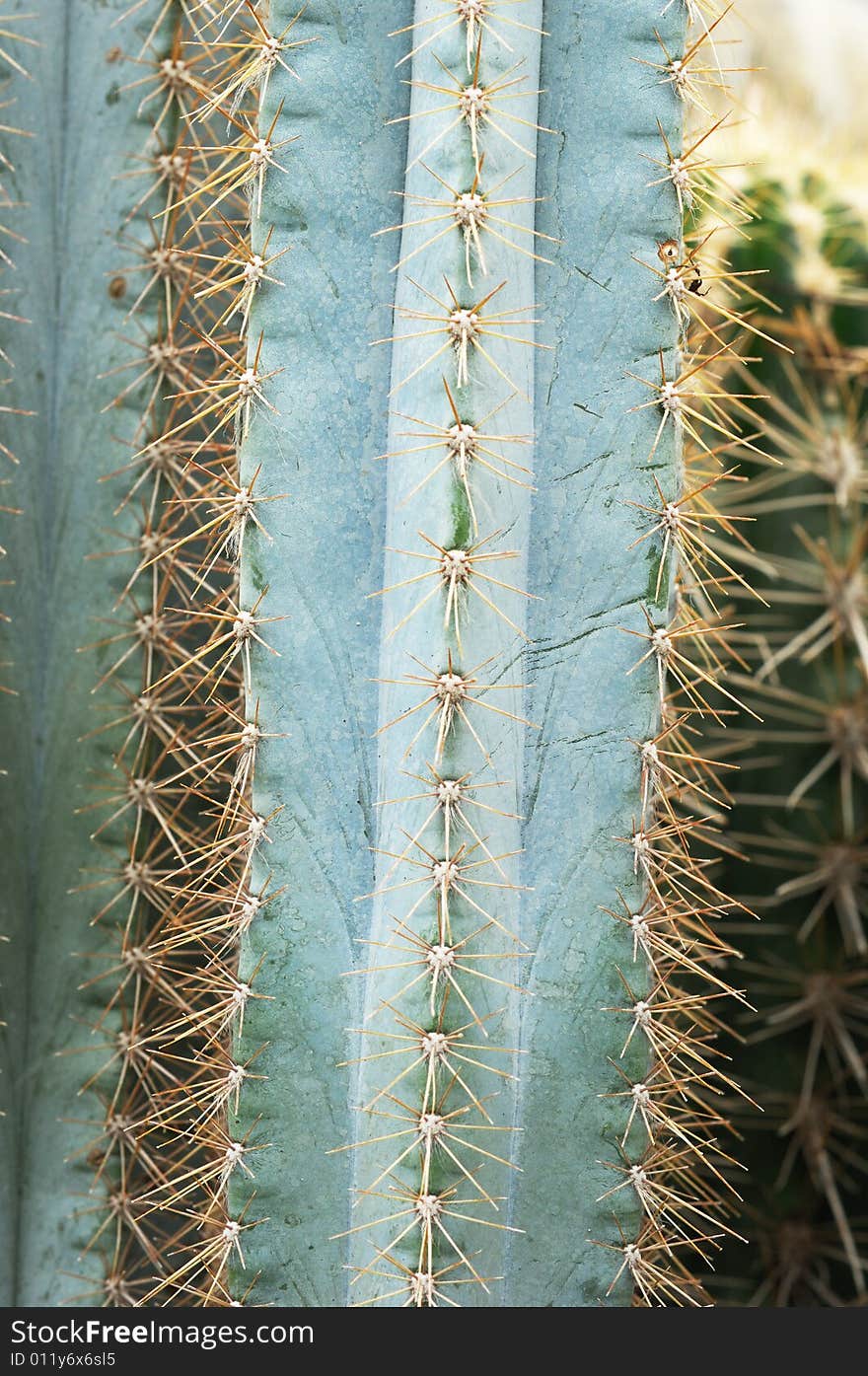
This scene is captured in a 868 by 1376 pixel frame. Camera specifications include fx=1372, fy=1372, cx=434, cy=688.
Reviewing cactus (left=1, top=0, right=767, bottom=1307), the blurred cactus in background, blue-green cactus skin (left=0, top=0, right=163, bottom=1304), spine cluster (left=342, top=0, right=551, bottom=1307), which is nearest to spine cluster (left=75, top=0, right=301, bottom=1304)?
blue-green cactus skin (left=0, top=0, right=163, bottom=1304)

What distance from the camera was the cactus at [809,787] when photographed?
1.80 meters

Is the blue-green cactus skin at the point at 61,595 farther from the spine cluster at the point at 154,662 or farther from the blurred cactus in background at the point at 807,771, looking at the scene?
the blurred cactus in background at the point at 807,771

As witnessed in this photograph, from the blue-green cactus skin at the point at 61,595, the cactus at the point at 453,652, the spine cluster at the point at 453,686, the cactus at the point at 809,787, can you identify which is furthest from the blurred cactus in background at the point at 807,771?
the blue-green cactus skin at the point at 61,595

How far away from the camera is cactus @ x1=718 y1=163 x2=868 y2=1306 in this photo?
5.91 feet

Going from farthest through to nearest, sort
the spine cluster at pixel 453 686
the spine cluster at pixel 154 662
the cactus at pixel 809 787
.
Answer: the cactus at pixel 809 787 < the spine cluster at pixel 154 662 < the spine cluster at pixel 453 686

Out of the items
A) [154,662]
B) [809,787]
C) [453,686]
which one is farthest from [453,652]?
[809,787]

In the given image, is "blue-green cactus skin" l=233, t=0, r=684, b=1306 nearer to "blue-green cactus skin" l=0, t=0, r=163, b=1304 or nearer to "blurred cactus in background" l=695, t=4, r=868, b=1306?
"blue-green cactus skin" l=0, t=0, r=163, b=1304

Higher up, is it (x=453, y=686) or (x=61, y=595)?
(x=61, y=595)

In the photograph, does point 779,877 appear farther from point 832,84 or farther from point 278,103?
point 832,84

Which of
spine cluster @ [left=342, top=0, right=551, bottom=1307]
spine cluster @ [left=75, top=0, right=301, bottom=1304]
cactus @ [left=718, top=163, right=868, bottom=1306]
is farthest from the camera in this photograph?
cactus @ [left=718, top=163, right=868, bottom=1306]

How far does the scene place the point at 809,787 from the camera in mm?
1851

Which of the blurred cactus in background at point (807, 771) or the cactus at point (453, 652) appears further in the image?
the blurred cactus in background at point (807, 771)

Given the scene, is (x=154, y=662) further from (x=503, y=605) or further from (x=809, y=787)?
(x=809, y=787)

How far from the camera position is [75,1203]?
1.52 meters
